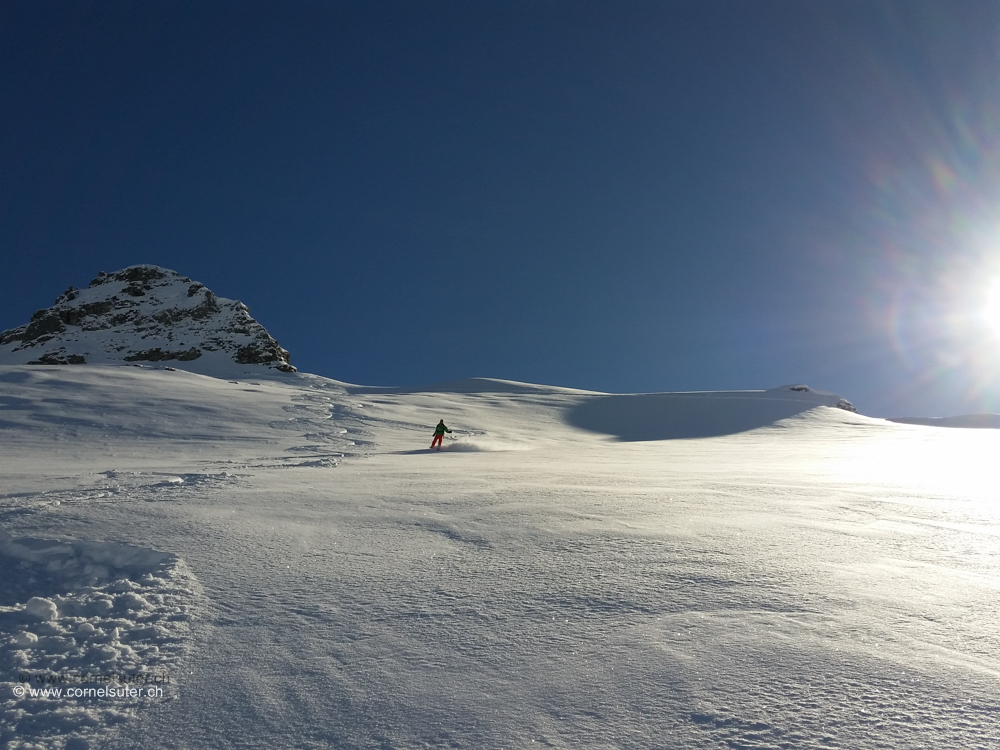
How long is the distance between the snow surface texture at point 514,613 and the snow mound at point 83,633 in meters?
0.02

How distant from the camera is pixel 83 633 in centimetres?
328

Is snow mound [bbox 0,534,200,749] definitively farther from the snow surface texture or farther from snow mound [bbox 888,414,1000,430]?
snow mound [bbox 888,414,1000,430]

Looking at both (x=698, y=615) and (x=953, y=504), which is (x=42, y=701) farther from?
(x=953, y=504)

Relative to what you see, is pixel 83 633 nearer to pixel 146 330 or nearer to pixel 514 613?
pixel 514 613

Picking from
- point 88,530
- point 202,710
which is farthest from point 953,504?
point 88,530

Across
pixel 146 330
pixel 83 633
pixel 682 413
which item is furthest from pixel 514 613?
pixel 146 330

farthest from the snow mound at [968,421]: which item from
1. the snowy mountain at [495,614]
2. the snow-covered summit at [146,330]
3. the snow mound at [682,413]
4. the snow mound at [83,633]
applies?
the snow-covered summit at [146,330]

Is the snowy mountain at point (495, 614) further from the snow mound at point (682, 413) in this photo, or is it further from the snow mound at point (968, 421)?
the snow mound at point (968, 421)

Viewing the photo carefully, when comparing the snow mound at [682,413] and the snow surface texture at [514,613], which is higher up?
the snow mound at [682,413]

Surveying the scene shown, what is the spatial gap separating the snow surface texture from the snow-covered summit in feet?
187

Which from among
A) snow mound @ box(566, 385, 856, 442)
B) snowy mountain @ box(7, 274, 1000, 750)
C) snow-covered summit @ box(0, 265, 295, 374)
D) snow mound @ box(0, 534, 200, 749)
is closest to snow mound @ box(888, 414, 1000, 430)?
snow mound @ box(566, 385, 856, 442)

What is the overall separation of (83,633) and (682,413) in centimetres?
3721

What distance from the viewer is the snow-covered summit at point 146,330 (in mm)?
63750

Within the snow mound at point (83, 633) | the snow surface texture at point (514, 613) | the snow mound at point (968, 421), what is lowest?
the snow mound at point (83, 633)
